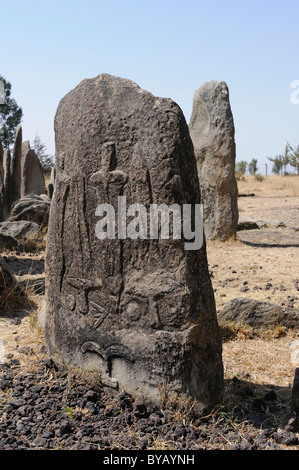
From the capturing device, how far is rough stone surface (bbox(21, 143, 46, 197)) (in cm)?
1392

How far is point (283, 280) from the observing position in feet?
21.1

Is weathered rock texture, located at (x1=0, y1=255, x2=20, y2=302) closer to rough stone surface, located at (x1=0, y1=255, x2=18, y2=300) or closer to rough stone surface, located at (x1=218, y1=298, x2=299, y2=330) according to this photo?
rough stone surface, located at (x1=0, y1=255, x2=18, y2=300)

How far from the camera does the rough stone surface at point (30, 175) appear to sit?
13922 millimetres

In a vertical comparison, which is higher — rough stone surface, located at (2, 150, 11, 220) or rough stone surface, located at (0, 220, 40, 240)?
rough stone surface, located at (2, 150, 11, 220)

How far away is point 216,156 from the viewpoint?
898 cm

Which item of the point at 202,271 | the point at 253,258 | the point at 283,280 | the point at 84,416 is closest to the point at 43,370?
the point at 84,416

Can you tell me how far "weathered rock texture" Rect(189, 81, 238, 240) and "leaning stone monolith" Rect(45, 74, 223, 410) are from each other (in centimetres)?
573

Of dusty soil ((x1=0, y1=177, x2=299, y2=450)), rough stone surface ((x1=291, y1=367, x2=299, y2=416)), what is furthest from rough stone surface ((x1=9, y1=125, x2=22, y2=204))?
rough stone surface ((x1=291, y1=367, x2=299, y2=416))

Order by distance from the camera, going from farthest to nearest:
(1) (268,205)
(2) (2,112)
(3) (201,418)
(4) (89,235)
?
(2) (2,112) < (1) (268,205) < (4) (89,235) < (3) (201,418)

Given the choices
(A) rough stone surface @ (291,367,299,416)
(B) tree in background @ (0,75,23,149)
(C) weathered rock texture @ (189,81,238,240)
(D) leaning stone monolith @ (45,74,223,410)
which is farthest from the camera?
(B) tree in background @ (0,75,23,149)
